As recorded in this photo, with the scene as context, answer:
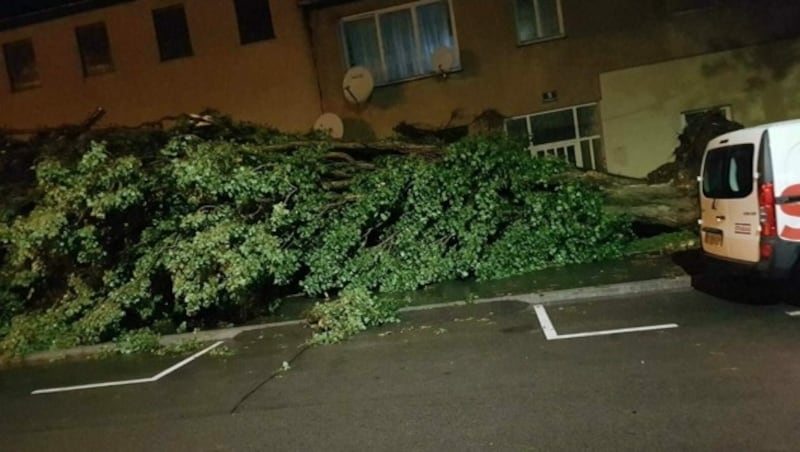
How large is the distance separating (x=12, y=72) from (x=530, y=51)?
14.8 m

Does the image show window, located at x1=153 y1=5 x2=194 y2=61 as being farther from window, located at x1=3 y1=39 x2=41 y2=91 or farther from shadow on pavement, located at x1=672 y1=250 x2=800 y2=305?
shadow on pavement, located at x1=672 y1=250 x2=800 y2=305

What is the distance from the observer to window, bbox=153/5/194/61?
60.4ft

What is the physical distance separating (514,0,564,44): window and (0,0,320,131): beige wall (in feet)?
17.7

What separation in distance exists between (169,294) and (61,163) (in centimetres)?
263

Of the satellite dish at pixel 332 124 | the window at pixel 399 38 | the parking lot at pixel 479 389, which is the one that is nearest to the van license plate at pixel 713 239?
the parking lot at pixel 479 389

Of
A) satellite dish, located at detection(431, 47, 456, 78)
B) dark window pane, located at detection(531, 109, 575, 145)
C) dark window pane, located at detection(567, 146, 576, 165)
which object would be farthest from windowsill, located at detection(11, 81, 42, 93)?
dark window pane, located at detection(567, 146, 576, 165)

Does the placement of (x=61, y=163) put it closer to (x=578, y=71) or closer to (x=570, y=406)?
(x=570, y=406)

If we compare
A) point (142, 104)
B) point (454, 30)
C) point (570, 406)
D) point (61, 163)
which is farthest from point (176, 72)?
point (570, 406)

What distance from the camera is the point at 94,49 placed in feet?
62.7

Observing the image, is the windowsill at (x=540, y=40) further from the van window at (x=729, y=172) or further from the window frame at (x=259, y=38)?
the van window at (x=729, y=172)

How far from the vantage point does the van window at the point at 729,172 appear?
7105 millimetres

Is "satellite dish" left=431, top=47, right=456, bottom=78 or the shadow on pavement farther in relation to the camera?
"satellite dish" left=431, top=47, right=456, bottom=78

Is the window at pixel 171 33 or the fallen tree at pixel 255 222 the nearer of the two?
the fallen tree at pixel 255 222

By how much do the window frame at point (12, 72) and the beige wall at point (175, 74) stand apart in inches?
5.5
